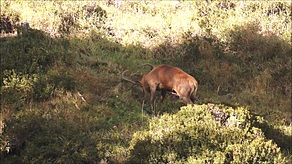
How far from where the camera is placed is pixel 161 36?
42.2 feet

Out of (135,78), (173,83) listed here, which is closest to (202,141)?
(173,83)

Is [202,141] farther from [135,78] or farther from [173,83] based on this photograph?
[135,78]

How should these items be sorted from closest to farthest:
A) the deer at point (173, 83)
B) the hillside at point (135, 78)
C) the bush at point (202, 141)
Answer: the bush at point (202, 141), the hillside at point (135, 78), the deer at point (173, 83)

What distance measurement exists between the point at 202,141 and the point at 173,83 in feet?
8.09

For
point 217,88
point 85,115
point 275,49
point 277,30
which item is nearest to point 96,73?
point 85,115

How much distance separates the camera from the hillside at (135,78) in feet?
20.5

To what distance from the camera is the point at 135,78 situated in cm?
986

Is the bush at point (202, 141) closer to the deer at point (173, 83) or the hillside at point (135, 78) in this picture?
the hillside at point (135, 78)

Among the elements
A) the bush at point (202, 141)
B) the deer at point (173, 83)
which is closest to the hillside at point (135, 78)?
the bush at point (202, 141)

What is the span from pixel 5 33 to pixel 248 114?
8.40 m

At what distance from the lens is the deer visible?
26.1 ft

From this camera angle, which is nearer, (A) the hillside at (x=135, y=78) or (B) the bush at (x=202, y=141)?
(B) the bush at (x=202, y=141)

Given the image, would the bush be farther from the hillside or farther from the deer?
the deer

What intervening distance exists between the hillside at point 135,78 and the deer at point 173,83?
11.4 inches
